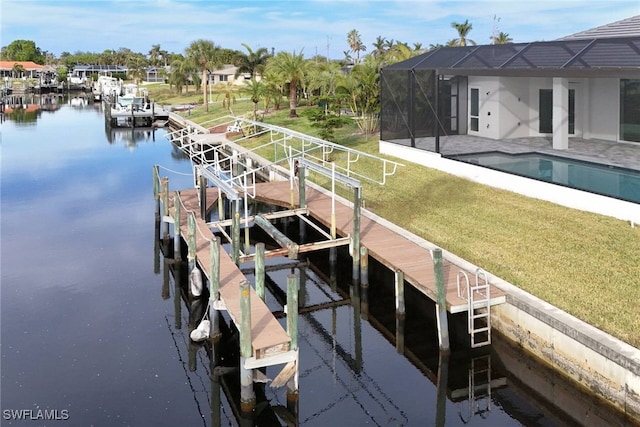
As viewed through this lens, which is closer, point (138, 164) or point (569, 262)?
point (569, 262)

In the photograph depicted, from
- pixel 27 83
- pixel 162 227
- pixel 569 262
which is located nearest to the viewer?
pixel 569 262

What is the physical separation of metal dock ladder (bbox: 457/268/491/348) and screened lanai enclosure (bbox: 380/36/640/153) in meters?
8.90

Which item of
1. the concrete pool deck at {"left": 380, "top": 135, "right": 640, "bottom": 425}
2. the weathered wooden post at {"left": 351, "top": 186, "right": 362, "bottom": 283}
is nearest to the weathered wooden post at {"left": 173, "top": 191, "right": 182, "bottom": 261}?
the weathered wooden post at {"left": 351, "top": 186, "right": 362, "bottom": 283}

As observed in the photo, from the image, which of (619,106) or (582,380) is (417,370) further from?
(619,106)

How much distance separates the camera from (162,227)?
21266mm

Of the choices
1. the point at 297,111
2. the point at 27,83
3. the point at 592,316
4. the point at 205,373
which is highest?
the point at 27,83

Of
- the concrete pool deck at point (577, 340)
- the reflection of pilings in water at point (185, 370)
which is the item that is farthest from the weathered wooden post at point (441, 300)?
the reflection of pilings in water at point (185, 370)

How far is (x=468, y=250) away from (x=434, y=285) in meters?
2.54

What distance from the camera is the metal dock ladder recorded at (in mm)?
11844

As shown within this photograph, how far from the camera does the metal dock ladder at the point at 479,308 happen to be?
11.8 metres

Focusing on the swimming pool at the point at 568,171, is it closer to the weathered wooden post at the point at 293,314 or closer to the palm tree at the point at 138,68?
the weathered wooden post at the point at 293,314

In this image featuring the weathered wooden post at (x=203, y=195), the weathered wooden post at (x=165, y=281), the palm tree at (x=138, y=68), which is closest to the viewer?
the weathered wooden post at (x=165, y=281)

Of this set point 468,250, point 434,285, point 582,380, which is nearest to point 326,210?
point 468,250

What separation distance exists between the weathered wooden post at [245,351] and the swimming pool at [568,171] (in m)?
10.0
